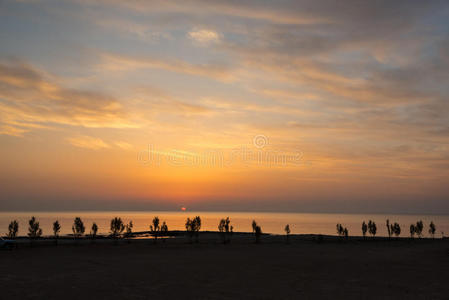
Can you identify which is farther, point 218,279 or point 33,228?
point 33,228

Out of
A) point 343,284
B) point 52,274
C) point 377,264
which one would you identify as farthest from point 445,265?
point 52,274

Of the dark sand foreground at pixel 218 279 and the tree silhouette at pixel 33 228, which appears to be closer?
the dark sand foreground at pixel 218 279

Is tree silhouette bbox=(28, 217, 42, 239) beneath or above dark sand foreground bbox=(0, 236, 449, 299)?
above

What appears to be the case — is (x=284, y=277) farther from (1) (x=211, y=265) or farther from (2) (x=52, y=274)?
(2) (x=52, y=274)

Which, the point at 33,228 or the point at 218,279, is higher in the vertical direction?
the point at 33,228

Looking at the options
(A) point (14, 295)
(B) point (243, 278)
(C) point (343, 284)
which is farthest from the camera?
(B) point (243, 278)

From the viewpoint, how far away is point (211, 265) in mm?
37875

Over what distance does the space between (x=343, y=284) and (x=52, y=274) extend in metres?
22.7

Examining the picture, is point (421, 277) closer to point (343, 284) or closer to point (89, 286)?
point (343, 284)

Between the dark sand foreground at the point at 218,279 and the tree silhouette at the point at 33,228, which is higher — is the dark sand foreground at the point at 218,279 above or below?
below

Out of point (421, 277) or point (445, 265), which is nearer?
point (421, 277)

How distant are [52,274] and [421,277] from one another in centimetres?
3004

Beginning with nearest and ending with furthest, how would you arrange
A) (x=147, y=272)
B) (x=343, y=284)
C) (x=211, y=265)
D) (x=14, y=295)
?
(x=14, y=295) < (x=343, y=284) < (x=147, y=272) < (x=211, y=265)

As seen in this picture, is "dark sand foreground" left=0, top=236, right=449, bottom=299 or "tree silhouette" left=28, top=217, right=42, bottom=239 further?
"tree silhouette" left=28, top=217, right=42, bottom=239
